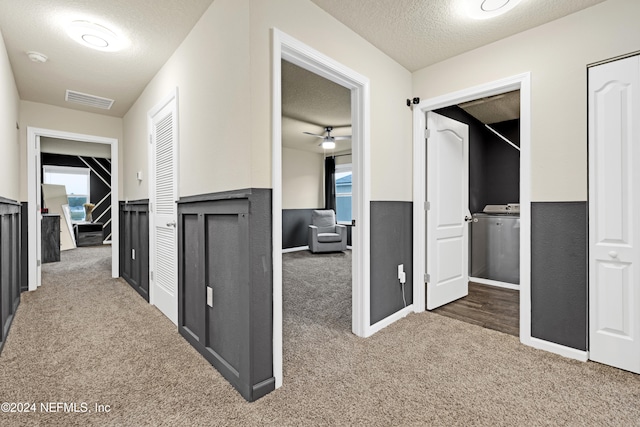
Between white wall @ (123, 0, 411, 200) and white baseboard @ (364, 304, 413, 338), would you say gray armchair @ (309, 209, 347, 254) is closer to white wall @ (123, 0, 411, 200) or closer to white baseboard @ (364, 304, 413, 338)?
white baseboard @ (364, 304, 413, 338)

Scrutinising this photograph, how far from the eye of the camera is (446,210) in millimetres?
2980

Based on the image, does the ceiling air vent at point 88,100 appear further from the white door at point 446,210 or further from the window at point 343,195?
the window at point 343,195

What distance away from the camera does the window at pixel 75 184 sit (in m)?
7.79

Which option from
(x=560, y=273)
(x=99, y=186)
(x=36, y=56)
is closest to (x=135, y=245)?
(x=36, y=56)

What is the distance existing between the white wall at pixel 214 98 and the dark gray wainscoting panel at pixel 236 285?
15 cm

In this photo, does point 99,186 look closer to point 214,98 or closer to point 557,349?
point 214,98

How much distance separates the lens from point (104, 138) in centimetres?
409

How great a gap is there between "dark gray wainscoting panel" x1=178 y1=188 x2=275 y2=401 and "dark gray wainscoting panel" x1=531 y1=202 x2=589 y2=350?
1898 millimetres

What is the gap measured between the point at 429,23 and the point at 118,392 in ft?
9.86

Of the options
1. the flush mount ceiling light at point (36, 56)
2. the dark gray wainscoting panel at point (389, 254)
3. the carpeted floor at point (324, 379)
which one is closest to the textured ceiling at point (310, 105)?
the dark gray wainscoting panel at point (389, 254)

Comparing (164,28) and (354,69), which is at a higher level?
(164,28)

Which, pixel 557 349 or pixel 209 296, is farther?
pixel 557 349

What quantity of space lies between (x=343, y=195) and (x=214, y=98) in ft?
19.3

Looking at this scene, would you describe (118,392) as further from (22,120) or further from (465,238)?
(22,120)
